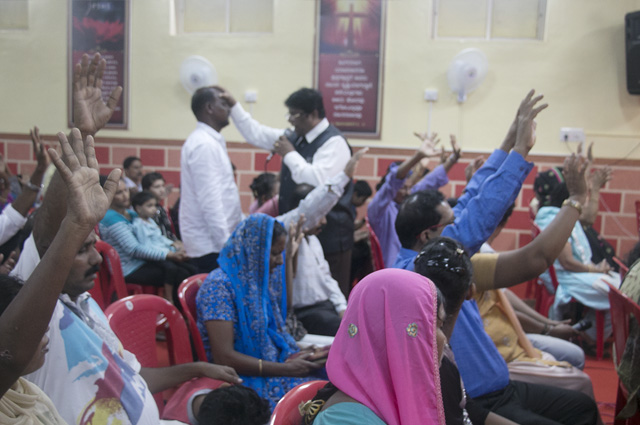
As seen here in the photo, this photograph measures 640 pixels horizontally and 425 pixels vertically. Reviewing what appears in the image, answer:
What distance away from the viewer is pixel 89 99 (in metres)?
1.54

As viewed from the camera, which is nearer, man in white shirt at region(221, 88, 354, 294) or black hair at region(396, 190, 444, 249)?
black hair at region(396, 190, 444, 249)

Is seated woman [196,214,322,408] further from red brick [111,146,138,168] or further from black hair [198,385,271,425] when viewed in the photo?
red brick [111,146,138,168]

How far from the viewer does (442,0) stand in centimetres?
503

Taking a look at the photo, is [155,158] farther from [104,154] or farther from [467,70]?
[467,70]

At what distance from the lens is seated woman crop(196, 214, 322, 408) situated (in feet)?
6.49

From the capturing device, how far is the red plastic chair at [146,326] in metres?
1.82

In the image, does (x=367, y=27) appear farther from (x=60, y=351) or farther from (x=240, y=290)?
(x=60, y=351)

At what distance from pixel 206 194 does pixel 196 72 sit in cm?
254

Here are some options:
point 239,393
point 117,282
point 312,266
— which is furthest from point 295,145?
point 239,393

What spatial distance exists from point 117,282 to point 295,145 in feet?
4.02

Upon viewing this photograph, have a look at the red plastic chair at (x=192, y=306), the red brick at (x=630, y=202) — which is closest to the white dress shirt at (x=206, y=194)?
the red plastic chair at (x=192, y=306)

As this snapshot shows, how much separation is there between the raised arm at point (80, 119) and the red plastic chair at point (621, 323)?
1.61 m

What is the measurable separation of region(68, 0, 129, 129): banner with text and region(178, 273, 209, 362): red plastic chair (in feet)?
11.7

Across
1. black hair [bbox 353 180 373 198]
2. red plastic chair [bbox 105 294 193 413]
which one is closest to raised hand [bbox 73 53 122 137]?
red plastic chair [bbox 105 294 193 413]
